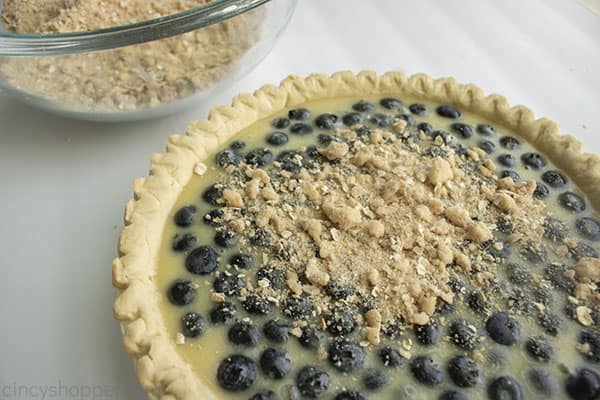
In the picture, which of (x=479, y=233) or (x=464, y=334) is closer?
(x=464, y=334)

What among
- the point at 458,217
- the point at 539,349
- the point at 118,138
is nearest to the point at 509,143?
the point at 458,217

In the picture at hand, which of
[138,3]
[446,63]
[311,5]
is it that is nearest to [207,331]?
[138,3]

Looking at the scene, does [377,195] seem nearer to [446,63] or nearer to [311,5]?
[446,63]

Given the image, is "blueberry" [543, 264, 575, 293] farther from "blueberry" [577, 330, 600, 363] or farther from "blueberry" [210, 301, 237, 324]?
"blueberry" [210, 301, 237, 324]

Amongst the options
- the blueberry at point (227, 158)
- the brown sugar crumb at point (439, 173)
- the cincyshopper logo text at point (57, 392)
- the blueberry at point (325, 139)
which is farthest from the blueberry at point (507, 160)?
the cincyshopper logo text at point (57, 392)

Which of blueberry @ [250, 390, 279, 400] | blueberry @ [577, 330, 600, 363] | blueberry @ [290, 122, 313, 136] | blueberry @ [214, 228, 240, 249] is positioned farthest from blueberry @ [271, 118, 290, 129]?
blueberry @ [577, 330, 600, 363]

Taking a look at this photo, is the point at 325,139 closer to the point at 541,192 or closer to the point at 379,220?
the point at 379,220

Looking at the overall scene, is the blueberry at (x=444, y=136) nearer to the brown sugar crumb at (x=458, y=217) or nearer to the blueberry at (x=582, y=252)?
the brown sugar crumb at (x=458, y=217)
